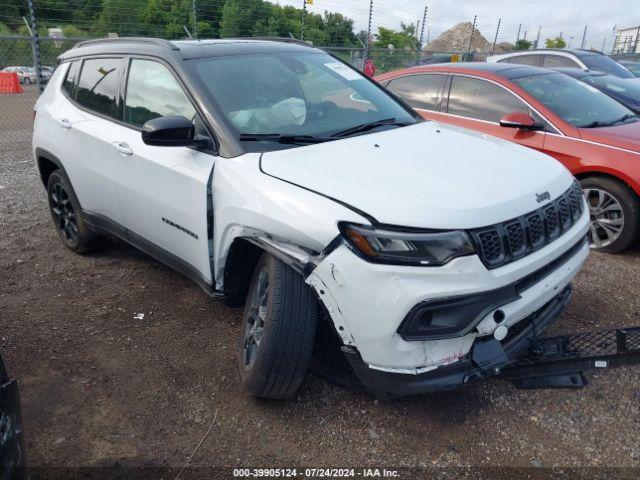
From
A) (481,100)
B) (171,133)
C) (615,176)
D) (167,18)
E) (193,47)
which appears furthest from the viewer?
(167,18)

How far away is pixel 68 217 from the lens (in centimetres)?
459

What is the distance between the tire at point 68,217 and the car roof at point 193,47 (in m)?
1.09

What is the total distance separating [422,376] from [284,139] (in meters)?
1.39

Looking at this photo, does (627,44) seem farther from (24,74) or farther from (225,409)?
(225,409)

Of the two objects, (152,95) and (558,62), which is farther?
(558,62)

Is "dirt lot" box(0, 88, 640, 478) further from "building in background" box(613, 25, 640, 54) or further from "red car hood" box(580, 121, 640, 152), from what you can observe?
"building in background" box(613, 25, 640, 54)

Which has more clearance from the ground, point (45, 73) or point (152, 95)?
point (152, 95)

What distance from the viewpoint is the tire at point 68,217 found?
429cm

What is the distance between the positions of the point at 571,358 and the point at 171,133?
2353mm

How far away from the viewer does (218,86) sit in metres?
3.03

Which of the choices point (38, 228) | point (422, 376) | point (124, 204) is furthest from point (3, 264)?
point (422, 376)

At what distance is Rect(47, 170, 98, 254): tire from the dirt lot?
Answer: 735 millimetres

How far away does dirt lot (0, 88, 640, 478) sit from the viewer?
2.46 meters

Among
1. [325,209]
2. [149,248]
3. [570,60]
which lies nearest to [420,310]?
[325,209]
